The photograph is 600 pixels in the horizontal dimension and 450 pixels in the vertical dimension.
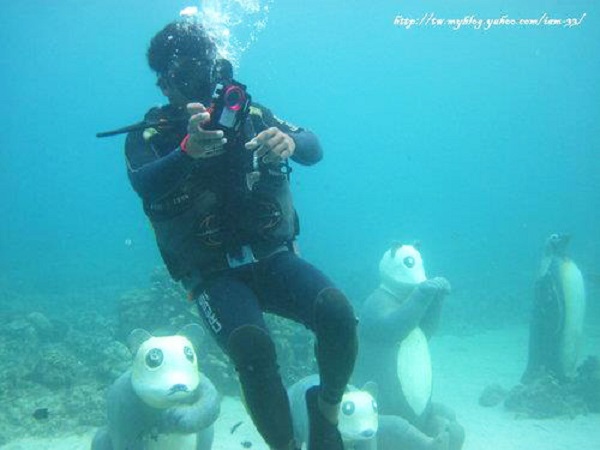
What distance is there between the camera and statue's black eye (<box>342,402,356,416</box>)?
5348 mm

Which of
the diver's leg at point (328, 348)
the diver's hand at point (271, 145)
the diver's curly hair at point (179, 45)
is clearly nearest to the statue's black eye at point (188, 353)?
the diver's leg at point (328, 348)

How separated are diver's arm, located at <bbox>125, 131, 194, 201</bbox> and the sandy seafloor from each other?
4704 mm

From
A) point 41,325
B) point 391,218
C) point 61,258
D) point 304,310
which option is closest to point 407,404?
point 304,310

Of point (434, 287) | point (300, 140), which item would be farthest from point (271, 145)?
point (434, 287)

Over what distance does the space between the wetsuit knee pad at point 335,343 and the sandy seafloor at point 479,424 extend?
169 inches

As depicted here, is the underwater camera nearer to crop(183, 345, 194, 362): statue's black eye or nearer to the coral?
crop(183, 345, 194, 362): statue's black eye

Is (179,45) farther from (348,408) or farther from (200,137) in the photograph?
(348,408)

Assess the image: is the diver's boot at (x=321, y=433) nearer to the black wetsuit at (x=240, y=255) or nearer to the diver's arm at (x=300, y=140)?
the black wetsuit at (x=240, y=255)

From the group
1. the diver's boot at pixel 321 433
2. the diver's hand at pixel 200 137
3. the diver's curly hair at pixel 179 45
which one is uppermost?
the diver's curly hair at pixel 179 45

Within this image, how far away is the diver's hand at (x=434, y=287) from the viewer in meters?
7.16

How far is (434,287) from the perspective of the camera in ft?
23.5

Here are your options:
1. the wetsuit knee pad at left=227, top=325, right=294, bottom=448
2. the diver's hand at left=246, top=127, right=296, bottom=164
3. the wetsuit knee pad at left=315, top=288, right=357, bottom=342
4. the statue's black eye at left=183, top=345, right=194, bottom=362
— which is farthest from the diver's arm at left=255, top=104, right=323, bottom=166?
the statue's black eye at left=183, top=345, right=194, bottom=362

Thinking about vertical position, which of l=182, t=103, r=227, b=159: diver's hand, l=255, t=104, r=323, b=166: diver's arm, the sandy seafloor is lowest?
the sandy seafloor

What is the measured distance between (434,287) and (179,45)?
16.6ft
